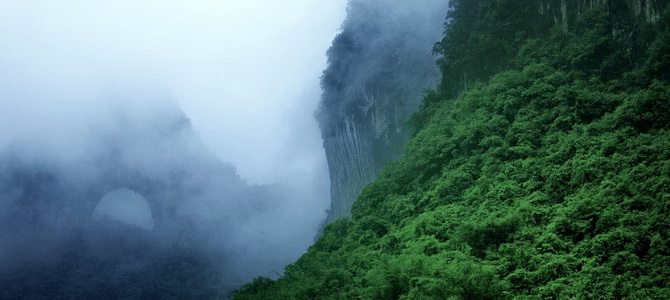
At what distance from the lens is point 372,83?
38719 mm

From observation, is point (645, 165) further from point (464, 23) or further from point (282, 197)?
point (282, 197)

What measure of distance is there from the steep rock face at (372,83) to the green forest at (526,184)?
24.5 ft

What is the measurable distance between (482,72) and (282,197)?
77.8 m

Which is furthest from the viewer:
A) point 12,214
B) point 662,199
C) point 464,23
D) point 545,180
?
point 12,214

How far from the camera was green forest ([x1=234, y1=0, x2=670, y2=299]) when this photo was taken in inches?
485

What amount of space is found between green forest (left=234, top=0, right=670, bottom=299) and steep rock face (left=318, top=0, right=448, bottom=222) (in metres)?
7.48

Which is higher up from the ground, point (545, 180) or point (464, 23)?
point (464, 23)

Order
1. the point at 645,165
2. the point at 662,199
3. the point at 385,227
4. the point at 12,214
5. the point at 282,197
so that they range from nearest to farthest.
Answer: the point at 662,199
the point at 645,165
the point at 385,227
the point at 12,214
the point at 282,197

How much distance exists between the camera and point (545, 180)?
55.5 ft

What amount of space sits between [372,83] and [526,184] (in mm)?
23099

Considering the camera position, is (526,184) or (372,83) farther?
(372,83)

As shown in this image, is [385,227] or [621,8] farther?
[385,227]

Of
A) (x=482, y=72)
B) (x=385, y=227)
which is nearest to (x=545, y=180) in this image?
(x=385, y=227)

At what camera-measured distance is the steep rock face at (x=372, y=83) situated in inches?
1416
